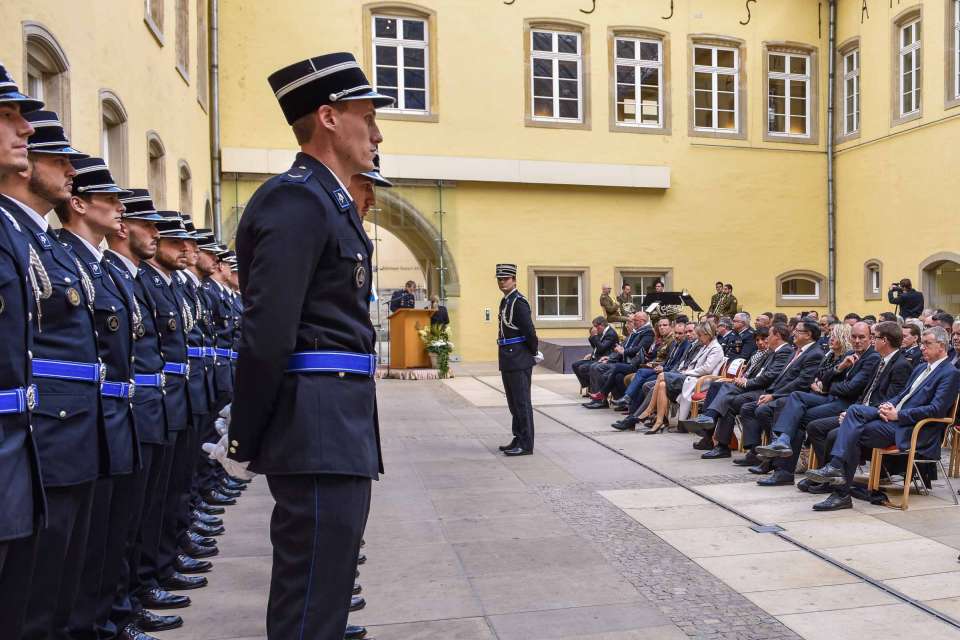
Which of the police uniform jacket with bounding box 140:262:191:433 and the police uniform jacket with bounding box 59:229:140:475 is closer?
the police uniform jacket with bounding box 59:229:140:475

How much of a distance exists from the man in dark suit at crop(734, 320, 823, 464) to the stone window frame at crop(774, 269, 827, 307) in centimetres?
1457

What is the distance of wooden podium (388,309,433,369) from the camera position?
57.6ft

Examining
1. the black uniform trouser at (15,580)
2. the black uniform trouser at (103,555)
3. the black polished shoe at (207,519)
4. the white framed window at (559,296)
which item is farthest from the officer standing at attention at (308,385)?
the white framed window at (559,296)

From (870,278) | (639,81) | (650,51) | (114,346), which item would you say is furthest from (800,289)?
(114,346)

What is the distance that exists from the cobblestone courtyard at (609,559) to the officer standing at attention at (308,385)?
1722 mm

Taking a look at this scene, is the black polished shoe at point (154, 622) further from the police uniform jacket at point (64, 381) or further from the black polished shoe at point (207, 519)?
the black polished shoe at point (207, 519)

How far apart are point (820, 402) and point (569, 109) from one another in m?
14.7

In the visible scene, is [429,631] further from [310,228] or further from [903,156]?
[903,156]

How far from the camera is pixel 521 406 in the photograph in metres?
8.88

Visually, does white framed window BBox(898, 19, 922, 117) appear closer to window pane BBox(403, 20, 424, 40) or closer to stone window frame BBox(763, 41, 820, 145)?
stone window frame BBox(763, 41, 820, 145)

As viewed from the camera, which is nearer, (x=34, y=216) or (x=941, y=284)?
(x=34, y=216)

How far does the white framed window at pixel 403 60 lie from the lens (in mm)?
19688

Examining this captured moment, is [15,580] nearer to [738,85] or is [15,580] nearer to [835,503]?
[835,503]

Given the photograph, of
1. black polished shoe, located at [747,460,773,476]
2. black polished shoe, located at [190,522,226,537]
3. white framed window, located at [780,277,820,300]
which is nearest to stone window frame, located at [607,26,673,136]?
white framed window, located at [780,277,820,300]
